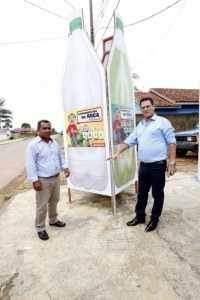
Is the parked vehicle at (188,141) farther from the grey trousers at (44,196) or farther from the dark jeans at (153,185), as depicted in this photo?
the grey trousers at (44,196)

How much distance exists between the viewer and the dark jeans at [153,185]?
9.94 feet

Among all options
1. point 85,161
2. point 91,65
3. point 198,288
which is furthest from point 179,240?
point 91,65

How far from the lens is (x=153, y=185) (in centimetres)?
309

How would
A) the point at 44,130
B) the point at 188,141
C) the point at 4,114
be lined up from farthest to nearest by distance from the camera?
the point at 4,114 → the point at 188,141 → the point at 44,130

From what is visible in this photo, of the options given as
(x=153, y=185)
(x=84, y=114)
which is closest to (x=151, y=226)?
(x=153, y=185)

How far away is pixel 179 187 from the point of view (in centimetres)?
510

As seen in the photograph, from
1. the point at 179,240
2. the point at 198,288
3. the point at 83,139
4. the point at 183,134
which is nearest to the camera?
the point at 198,288

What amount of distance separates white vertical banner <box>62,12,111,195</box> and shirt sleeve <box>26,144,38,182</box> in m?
1.26

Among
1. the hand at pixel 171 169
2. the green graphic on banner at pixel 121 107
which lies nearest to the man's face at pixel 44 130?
the green graphic on banner at pixel 121 107

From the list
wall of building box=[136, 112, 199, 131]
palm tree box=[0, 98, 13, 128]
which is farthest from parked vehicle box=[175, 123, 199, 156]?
palm tree box=[0, 98, 13, 128]

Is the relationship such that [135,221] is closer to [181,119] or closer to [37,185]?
[37,185]

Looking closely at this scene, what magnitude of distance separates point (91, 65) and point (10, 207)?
3110mm

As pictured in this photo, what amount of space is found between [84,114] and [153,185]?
68.7 inches

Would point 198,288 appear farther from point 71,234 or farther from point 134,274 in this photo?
point 71,234
